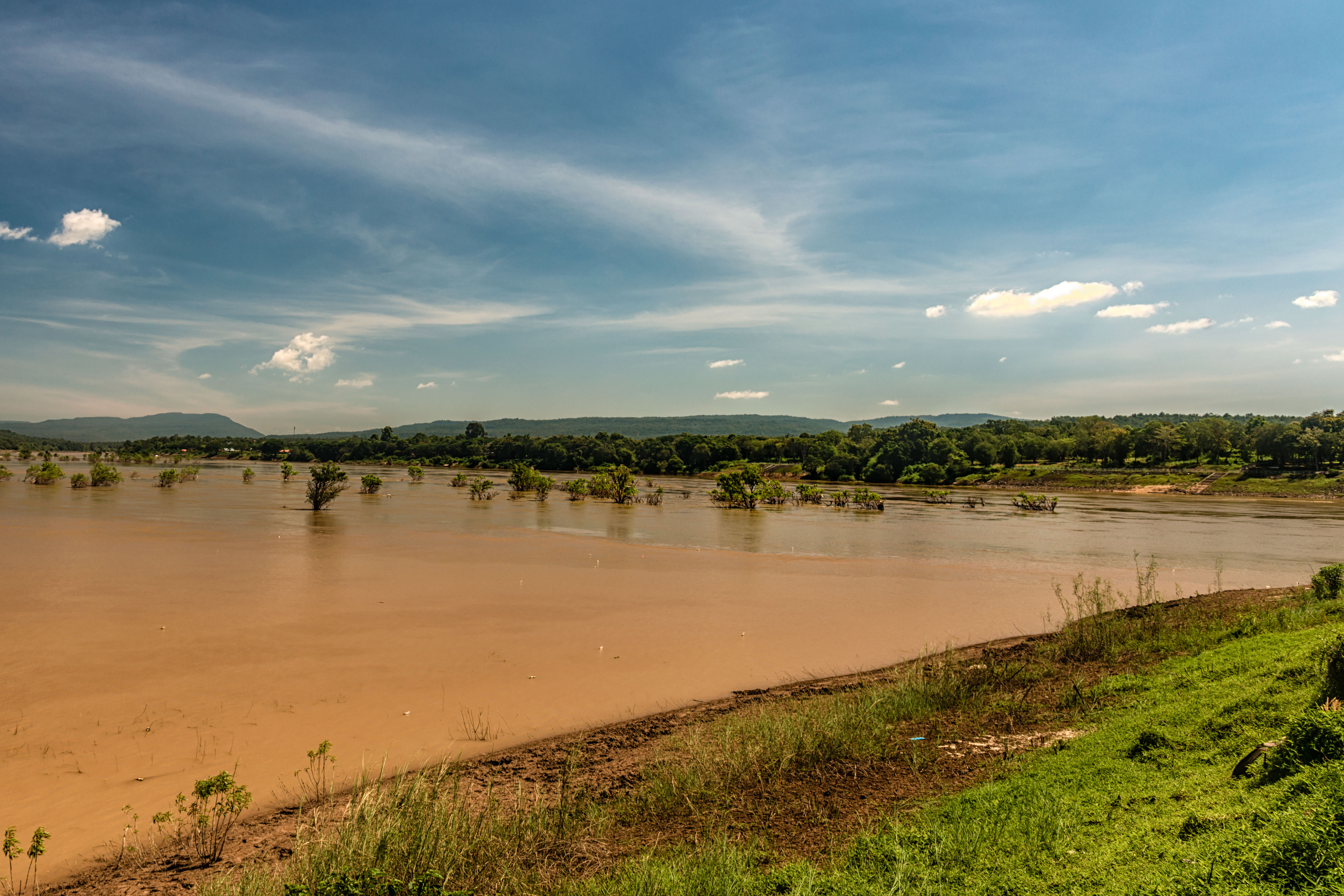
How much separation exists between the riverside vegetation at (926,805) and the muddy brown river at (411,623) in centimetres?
194

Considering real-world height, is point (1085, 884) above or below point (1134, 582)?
above

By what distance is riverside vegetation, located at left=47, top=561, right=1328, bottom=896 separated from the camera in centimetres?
448

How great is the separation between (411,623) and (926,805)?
1155cm

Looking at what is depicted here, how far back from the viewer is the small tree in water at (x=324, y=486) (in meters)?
39.6

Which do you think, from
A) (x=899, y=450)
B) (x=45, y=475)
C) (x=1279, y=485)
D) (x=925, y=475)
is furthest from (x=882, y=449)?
(x=45, y=475)

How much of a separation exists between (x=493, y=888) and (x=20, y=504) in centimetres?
4704

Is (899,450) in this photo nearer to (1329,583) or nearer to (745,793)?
(1329,583)

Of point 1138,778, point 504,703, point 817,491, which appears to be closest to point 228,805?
point 504,703

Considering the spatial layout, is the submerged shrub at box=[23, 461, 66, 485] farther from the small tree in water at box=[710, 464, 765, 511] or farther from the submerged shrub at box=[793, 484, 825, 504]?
the submerged shrub at box=[793, 484, 825, 504]

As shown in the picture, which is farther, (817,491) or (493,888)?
(817,491)

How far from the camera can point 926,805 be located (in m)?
6.05

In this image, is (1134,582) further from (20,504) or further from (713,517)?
(20,504)

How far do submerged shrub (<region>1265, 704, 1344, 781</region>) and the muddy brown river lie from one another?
720 cm

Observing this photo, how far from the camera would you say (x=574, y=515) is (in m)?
42.9
